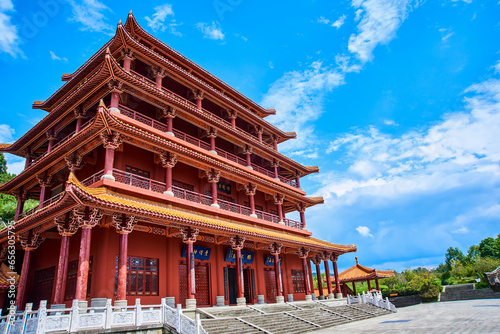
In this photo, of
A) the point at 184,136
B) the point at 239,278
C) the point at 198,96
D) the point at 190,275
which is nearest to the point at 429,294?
the point at 239,278

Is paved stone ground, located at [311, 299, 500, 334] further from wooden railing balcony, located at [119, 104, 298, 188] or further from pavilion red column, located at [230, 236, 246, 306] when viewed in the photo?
wooden railing balcony, located at [119, 104, 298, 188]

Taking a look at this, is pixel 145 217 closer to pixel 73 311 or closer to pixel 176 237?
pixel 176 237

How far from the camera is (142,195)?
14.9 m

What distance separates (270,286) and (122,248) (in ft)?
40.3

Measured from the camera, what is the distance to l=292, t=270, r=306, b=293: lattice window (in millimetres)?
23859

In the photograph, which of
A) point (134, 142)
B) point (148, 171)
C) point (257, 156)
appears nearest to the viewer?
point (134, 142)

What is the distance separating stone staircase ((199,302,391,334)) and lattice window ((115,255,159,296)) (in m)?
2.71

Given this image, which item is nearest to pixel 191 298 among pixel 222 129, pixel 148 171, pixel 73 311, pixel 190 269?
pixel 190 269

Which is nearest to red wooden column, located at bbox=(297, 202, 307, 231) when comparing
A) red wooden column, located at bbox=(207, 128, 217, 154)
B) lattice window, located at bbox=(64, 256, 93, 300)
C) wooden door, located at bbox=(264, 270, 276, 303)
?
wooden door, located at bbox=(264, 270, 276, 303)

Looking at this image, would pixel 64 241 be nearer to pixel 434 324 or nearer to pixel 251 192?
pixel 251 192

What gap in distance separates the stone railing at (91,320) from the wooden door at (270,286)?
1121 cm

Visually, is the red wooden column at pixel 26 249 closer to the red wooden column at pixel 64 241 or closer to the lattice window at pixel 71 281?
the lattice window at pixel 71 281

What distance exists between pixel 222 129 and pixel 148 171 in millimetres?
5996

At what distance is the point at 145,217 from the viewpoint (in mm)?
13250
